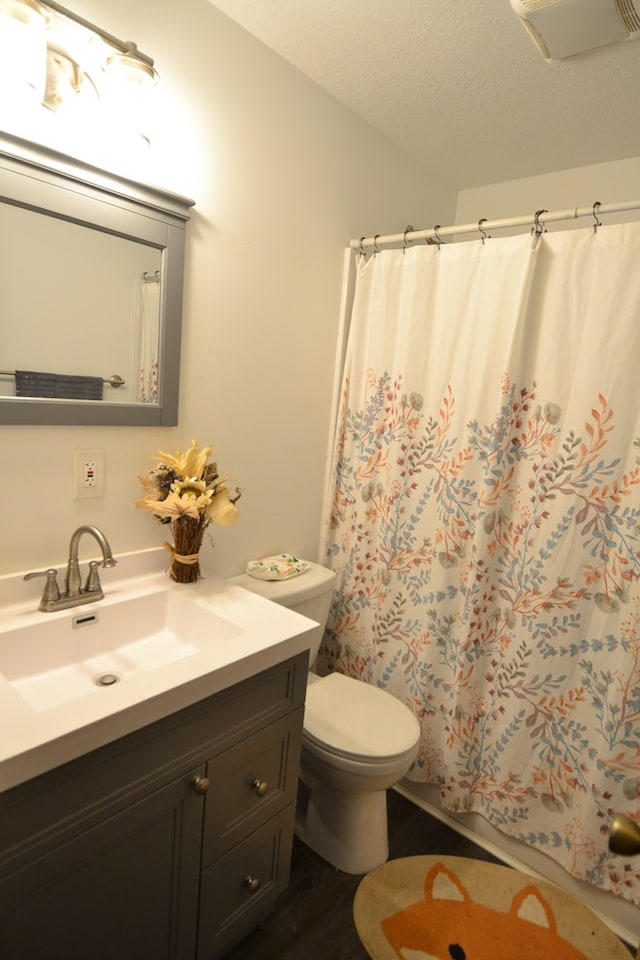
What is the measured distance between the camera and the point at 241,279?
1540 mm

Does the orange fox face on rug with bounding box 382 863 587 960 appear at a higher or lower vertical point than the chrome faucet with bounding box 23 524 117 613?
lower

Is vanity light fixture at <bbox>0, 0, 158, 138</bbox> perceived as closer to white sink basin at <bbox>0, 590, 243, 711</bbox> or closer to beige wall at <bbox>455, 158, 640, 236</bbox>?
white sink basin at <bbox>0, 590, 243, 711</bbox>

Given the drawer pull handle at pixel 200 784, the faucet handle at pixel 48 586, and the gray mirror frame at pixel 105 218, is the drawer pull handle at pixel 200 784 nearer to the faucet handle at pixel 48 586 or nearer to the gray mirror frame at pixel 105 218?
the faucet handle at pixel 48 586

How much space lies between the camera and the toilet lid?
4.77 feet

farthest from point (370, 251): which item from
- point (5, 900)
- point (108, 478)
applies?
point (5, 900)

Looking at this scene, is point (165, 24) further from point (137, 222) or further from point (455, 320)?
point (455, 320)

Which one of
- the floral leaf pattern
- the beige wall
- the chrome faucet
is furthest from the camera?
the beige wall

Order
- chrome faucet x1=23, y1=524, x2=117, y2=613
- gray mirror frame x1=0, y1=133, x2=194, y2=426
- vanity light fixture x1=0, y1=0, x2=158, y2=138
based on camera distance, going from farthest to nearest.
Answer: chrome faucet x1=23, y1=524, x2=117, y2=613 < gray mirror frame x1=0, y1=133, x2=194, y2=426 < vanity light fixture x1=0, y1=0, x2=158, y2=138

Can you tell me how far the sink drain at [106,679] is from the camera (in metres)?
1.12

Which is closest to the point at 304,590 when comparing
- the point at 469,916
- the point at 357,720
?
the point at 357,720

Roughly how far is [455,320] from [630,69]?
80 cm

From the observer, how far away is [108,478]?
4.35 feet

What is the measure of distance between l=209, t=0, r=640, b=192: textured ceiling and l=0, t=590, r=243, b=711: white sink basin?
1609 millimetres

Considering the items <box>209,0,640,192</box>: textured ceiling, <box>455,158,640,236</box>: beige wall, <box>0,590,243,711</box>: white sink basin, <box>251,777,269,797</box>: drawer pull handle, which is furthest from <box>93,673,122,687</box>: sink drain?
<box>455,158,640,236</box>: beige wall
